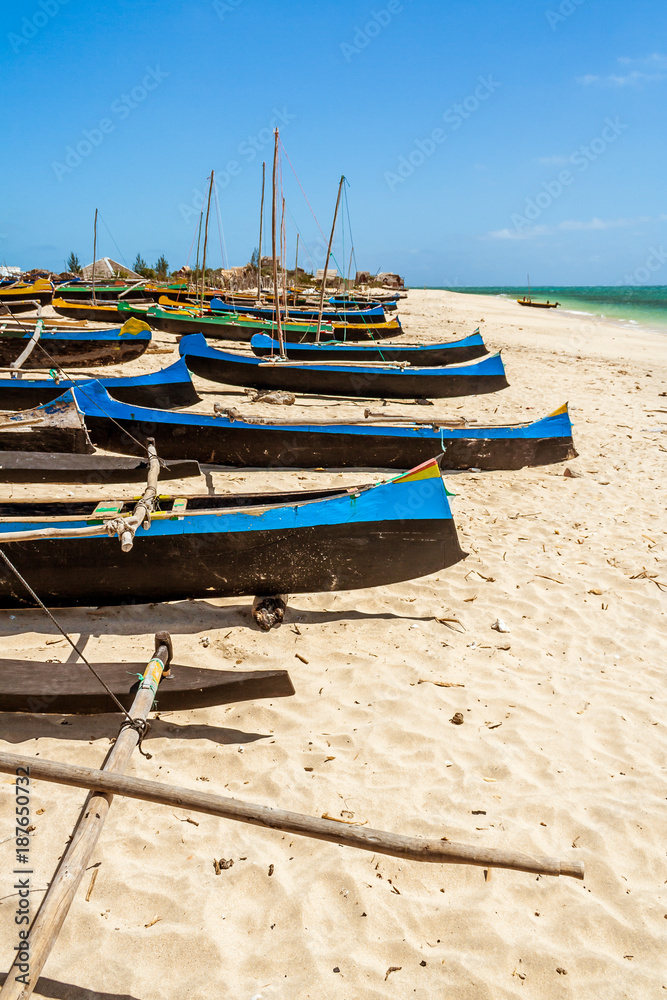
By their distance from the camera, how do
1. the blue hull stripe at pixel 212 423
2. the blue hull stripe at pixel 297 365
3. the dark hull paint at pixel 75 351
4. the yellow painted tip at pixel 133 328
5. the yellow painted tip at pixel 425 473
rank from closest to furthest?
1. the yellow painted tip at pixel 425 473
2. the blue hull stripe at pixel 212 423
3. the blue hull stripe at pixel 297 365
4. the dark hull paint at pixel 75 351
5. the yellow painted tip at pixel 133 328

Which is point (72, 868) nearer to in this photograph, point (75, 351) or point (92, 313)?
point (75, 351)

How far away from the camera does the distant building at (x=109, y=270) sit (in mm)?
31889

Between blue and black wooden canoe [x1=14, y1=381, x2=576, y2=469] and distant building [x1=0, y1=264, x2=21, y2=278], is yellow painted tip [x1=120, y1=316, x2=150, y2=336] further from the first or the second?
distant building [x1=0, y1=264, x2=21, y2=278]

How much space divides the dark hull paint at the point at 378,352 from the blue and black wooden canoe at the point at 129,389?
9.77 ft

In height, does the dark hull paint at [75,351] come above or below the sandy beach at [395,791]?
above

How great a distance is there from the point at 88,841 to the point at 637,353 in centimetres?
2090

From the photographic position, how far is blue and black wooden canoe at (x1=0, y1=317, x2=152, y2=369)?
10.8 meters

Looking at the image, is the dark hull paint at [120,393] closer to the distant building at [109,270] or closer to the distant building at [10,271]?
the distant building at [109,270]

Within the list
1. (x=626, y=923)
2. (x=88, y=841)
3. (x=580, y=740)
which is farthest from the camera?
(x=580, y=740)

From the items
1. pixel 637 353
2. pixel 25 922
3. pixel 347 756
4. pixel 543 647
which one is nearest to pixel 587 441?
pixel 543 647

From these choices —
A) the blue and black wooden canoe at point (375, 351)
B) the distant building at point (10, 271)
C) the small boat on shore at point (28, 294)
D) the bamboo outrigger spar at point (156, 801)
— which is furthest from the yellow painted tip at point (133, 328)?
the distant building at point (10, 271)

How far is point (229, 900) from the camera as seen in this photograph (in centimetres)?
226

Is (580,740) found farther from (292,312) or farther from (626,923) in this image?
(292,312)

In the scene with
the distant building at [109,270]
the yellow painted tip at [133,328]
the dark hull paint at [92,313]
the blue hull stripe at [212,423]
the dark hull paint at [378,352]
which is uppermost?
the distant building at [109,270]
